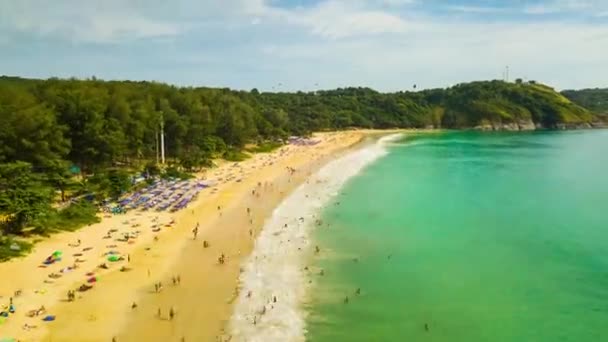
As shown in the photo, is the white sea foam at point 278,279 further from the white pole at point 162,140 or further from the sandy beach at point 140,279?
the white pole at point 162,140

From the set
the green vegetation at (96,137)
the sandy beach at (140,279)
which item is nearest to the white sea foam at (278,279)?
the sandy beach at (140,279)

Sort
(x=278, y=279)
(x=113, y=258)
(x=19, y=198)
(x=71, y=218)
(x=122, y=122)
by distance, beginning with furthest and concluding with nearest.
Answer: (x=122, y=122), (x=71, y=218), (x=19, y=198), (x=113, y=258), (x=278, y=279)

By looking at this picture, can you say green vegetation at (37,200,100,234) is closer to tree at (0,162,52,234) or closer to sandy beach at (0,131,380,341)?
tree at (0,162,52,234)

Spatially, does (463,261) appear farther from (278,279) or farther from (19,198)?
(19,198)

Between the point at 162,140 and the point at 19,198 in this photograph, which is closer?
the point at 19,198

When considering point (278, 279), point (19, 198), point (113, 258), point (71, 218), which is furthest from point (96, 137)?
point (278, 279)

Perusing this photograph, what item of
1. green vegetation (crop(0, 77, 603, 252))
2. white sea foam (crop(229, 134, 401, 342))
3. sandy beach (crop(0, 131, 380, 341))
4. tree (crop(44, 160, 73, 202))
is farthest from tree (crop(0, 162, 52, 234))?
white sea foam (crop(229, 134, 401, 342))

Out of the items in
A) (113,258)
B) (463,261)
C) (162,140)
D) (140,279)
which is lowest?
(463,261)
